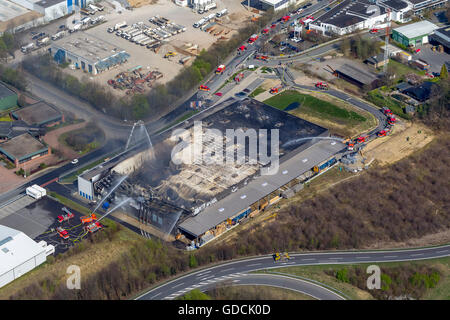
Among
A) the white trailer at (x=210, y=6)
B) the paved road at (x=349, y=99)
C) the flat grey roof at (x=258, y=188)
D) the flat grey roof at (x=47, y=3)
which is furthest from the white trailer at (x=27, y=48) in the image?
the flat grey roof at (x=258, y=188)

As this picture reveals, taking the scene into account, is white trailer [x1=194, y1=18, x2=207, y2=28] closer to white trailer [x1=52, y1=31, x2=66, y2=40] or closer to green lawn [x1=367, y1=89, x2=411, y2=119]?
white trailer [x1=52, y1=31, x2=66, y2=40]

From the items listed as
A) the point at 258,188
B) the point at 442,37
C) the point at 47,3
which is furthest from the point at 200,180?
the point at 47,3

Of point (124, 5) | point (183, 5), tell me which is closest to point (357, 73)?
point (183, 5)

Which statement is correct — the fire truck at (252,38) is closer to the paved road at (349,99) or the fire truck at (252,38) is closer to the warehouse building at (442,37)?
the paved road at (349,99)

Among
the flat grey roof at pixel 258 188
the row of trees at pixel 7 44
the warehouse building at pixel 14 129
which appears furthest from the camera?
the row of trees at pixel 7 44

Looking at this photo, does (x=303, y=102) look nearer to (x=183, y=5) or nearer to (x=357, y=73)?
(x=357, y=73)

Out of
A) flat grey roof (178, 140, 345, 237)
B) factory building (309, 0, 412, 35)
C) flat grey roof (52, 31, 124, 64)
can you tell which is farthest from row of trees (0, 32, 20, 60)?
flat grey roof (178, 140, 345, 237)
